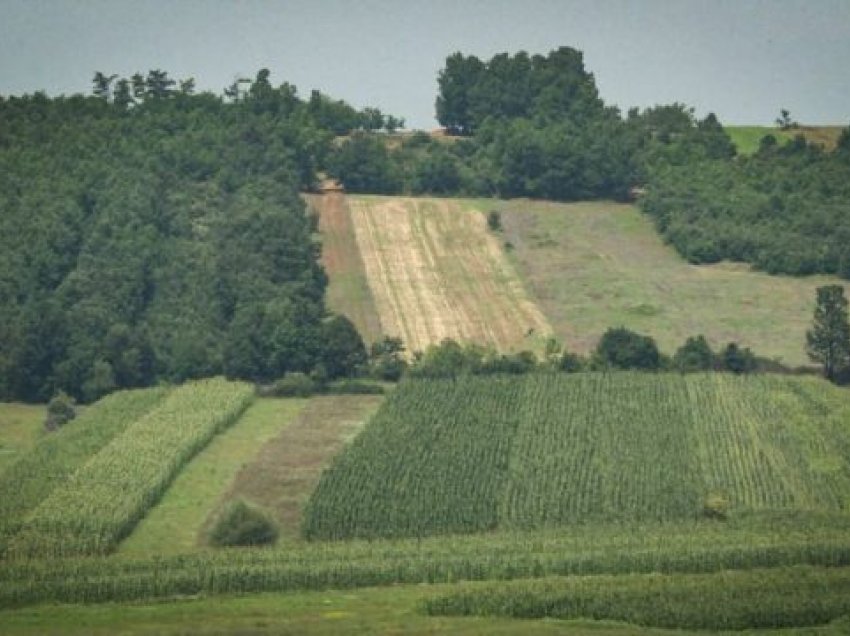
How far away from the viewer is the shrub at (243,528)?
111m

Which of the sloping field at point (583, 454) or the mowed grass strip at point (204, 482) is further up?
the sloping field at point (583, 454)

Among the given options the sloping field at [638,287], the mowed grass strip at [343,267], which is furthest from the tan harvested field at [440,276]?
the sloping field at [638,287]

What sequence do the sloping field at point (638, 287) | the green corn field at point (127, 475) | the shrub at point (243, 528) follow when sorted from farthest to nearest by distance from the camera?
1. the sloping field at point (638, 287)
2. the green corn field at point (127, 475)
3. the shrub at point (243, 528)

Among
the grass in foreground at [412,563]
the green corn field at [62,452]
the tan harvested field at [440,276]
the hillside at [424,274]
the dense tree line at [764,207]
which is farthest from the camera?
the dense tree line at [764,207]

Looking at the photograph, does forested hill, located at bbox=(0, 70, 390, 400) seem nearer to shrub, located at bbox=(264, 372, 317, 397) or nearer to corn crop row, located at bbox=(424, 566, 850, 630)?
shrub, located at bbox=(264, 372, 317, 397)

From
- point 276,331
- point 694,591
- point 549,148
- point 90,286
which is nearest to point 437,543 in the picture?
point 694,591

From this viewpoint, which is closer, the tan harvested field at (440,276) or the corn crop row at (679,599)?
the corn crop row at (679,599)

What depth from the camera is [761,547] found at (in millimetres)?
107438

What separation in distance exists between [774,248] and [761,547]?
5972 cm

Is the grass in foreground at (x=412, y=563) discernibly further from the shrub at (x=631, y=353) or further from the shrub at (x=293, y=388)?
the shrub at (x=631, y=353)

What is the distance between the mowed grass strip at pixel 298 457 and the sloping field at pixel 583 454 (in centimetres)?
96

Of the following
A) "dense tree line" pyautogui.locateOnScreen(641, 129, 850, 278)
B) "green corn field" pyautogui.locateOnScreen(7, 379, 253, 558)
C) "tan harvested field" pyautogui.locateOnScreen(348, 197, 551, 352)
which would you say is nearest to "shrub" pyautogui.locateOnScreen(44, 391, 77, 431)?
"green corn field" pyautogui.locateOnScreen(7, 379, 253, 558)

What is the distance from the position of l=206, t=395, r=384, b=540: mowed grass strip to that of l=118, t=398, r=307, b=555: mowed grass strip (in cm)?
51

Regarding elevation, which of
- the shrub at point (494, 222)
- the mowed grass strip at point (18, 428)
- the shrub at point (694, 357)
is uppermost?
the shrub at point (494, 222)
